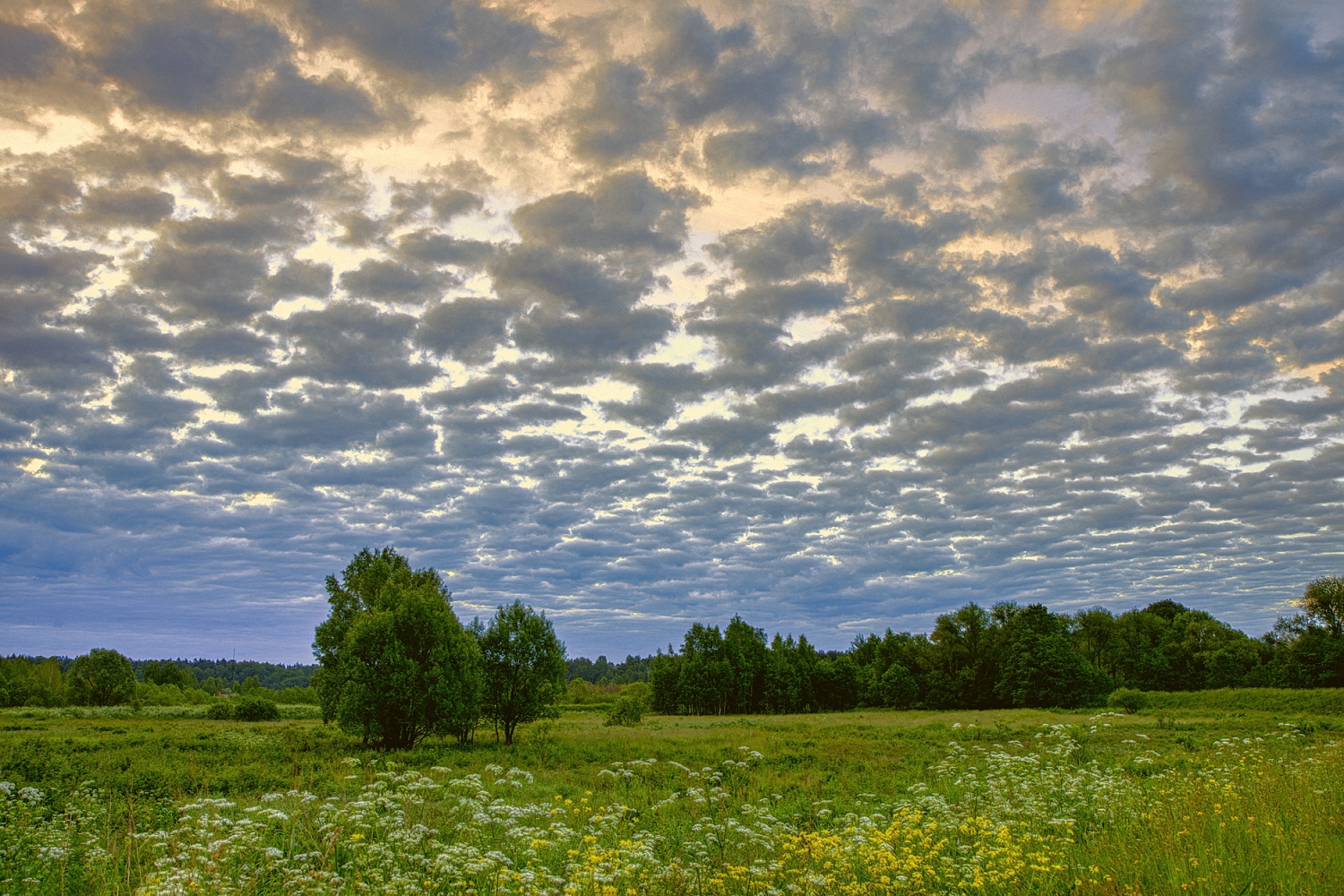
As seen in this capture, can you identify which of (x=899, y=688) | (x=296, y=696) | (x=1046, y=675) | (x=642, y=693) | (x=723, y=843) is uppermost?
(x=723, y=843)

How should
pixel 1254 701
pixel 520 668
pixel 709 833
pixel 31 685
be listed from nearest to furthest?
pixel 709 833 < pixel 520 668 < pixel 1254 701 < pixel 31 685

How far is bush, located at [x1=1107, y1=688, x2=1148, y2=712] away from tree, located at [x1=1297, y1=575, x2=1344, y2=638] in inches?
784

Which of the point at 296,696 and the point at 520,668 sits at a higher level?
the point at 520,668

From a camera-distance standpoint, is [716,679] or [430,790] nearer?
[430,790]

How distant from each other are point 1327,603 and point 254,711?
3899 inches

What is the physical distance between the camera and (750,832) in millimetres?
9016

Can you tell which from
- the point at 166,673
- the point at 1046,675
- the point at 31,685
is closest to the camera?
the point at 1046,675

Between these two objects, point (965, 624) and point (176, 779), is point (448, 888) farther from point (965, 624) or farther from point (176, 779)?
point (965, 624)

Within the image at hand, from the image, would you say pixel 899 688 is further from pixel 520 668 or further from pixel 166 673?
pixel 166 673

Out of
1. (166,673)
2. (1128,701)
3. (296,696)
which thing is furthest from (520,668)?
(166,673)

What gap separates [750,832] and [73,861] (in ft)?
28.1

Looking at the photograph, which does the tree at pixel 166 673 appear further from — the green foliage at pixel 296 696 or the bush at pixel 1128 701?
the bush at pixel 1128 701

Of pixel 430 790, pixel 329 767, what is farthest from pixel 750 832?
pixel 329 767

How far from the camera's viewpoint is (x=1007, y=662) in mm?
72750
